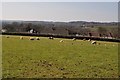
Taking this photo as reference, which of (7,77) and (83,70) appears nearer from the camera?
(7,77)

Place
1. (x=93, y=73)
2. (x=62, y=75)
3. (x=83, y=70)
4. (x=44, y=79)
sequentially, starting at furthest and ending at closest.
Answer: (x=83, y=70)
(x=93, y=73)
(x=62, y=75)
(x=44, y=79)

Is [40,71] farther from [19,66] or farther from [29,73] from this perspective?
[19,66]

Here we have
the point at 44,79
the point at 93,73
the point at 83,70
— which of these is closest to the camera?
the point at 44,79

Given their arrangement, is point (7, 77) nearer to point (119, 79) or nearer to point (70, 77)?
point (70, 77)

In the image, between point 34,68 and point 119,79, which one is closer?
point 119,79

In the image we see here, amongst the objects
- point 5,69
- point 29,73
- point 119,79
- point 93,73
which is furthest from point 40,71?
point 119,79

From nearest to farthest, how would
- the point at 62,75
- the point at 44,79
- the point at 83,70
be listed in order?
the point at 44,79 < the point at 62,75 < the point at 83,70

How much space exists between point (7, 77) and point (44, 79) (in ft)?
5.75

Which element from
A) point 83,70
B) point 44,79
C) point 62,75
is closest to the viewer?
point 44,79

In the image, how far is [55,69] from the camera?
Result: 16359mm

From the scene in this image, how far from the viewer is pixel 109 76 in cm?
1470

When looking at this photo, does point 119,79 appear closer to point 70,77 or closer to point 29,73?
point 70,77

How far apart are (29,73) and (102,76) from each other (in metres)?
3.80

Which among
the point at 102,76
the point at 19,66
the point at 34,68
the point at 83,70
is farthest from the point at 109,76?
the point at 19,66
